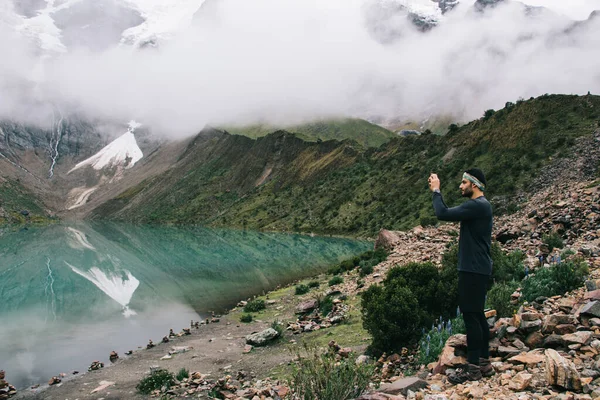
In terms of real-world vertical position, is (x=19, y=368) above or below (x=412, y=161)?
below

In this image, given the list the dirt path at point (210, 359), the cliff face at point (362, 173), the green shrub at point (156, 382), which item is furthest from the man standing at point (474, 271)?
the cliff face at point (362, 173)

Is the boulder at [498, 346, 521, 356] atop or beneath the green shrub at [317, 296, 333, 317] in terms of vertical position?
beneath

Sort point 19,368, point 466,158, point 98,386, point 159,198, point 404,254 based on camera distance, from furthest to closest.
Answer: point 159,198, point 466,158, point 404,254, point 19,368, point 98,386

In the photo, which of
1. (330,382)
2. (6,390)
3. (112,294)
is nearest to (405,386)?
(330,382)

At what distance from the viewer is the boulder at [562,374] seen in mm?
5398

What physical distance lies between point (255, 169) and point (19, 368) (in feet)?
471

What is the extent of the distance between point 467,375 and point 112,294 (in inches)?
1260

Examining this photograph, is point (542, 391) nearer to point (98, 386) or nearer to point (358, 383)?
point (358, 383)

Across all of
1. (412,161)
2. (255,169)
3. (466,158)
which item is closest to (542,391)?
(466,158)

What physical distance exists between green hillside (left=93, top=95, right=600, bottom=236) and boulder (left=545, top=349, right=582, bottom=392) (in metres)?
40.2

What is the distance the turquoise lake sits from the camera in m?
20.0

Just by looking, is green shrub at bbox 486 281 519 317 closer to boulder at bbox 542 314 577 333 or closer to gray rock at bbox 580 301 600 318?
boulder at bbox 542 314 577 333

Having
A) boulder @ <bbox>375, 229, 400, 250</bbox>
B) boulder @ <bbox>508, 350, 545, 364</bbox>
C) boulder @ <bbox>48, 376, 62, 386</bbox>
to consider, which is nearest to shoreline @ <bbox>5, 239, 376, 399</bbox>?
boulder @ <bbox>48, 376, 62, 386</bbox>

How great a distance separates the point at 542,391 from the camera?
18.4 ft
